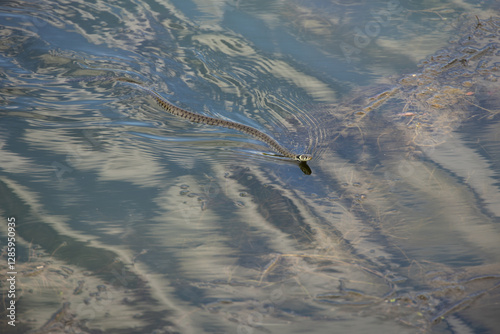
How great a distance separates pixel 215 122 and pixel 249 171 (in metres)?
1.44

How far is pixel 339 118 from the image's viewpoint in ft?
20.1

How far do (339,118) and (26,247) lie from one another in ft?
14.5

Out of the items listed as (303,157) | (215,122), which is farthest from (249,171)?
(215,122)

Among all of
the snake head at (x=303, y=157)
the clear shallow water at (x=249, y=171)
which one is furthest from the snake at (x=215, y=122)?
the clear shallow water at (x=249, y=171)

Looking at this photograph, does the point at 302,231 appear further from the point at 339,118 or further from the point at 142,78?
the point at 142,78

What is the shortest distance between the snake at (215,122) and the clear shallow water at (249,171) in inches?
5.5

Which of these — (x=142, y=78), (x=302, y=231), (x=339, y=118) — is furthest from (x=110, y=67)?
(x=302, y=231)

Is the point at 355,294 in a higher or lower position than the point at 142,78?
lower

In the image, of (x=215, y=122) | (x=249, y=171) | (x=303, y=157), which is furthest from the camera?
(x=215, y=122)

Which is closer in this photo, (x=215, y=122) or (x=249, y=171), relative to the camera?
(x=249, y=171)

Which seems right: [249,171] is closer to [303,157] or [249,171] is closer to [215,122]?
[303,157]

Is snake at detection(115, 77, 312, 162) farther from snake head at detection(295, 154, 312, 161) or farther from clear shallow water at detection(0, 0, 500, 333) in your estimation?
clear shallow water at detection(0, 0, 500, 333)

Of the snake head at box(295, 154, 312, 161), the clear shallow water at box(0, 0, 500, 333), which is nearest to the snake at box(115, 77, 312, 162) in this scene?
the snake head at box(295, 154, 312, 161)

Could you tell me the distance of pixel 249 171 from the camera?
5254 mm
